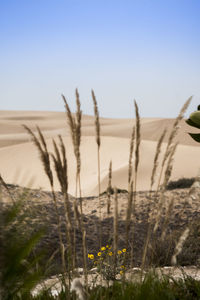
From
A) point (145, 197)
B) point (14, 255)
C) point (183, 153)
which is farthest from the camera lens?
point (183, 153)

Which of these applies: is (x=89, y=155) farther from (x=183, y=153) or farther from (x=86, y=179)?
(x=183, y=153)

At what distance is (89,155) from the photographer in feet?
54.1

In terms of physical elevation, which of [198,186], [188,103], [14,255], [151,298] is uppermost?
[188,103]

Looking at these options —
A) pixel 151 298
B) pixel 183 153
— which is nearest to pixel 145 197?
pixel 151 298

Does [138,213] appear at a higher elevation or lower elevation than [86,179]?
higher

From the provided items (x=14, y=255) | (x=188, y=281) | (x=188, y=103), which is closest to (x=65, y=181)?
(x=14, y=255)

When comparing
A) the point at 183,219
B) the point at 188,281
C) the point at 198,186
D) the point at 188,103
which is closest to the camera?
the point at 198,186

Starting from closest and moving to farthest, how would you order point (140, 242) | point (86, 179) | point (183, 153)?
point (140, 242)
point (86, 179)
point (183, 153)

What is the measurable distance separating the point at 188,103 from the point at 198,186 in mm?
566

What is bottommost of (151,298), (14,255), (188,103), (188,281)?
(188,281)

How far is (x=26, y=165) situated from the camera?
50.9 ft

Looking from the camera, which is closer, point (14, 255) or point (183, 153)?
point (14, 255)

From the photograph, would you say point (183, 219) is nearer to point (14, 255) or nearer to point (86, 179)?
point (14, 255)

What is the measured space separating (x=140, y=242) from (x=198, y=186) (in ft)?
12.4
